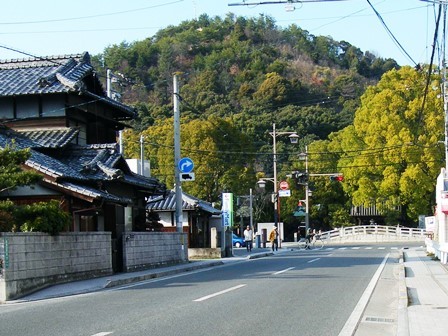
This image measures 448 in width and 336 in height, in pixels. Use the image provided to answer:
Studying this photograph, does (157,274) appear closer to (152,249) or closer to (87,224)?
(152,249)

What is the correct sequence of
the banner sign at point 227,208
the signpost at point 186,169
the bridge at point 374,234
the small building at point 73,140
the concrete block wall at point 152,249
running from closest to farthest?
the small building at point 73,140 < the concrete block wall at point 152,249 < the signpost at point 186,169 < the banner sign at point 227,208 < the bridge at point 374,234

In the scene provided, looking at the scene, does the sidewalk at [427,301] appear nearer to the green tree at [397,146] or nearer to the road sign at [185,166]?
the road sign at [185,166]

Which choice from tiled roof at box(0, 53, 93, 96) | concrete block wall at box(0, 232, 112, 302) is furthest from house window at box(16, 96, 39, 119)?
concrete block wall at box(0, 232, 112, 302)

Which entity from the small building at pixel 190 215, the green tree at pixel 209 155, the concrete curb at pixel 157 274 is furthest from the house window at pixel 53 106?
the green tree at pixel 209 155

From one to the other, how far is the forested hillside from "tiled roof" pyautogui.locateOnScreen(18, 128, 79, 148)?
257 inches

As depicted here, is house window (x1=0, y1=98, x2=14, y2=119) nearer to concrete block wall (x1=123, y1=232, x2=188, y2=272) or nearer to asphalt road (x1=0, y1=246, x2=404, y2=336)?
concrete block wall (x1=123, y1=232, x2=188, y2=272)

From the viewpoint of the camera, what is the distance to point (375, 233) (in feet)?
210

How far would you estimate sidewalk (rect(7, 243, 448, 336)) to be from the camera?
35.0ft

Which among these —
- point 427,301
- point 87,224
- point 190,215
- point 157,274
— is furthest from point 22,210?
point 190,215

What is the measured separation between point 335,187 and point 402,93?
1402 cm

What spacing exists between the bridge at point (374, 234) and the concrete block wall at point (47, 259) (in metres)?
45.5

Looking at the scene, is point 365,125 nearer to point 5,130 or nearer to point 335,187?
point 335,187

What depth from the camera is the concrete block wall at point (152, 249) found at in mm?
24328

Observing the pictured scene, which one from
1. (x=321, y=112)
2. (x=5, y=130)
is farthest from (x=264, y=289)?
(x=321, y=112)
